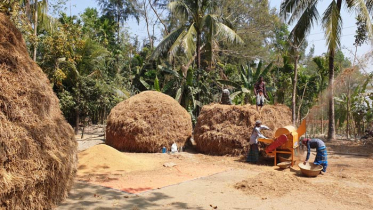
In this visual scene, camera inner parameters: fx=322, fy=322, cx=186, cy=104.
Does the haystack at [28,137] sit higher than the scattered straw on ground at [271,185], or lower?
higher

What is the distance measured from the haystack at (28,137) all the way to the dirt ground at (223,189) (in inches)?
25.2

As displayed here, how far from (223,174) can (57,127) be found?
4772mm

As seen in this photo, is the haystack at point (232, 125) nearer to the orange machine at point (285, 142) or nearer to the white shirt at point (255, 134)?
the white shirt at point (255, 134)

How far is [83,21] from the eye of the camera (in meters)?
25.0

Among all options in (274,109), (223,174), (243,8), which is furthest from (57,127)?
(243,8)

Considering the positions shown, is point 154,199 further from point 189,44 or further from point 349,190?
point 189,44

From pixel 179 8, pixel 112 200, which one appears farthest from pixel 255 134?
pixel 179 8

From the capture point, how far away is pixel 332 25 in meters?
15.6

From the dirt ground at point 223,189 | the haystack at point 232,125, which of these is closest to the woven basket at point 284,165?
the dirt ground at point 223,189

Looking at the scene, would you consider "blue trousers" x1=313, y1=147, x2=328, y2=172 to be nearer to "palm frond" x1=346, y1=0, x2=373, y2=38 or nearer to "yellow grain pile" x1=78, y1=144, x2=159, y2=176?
"yellow grain pile" x1=78, y1=144, x2=159, y2=176

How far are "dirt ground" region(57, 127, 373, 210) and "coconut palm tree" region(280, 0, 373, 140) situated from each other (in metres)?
7.31

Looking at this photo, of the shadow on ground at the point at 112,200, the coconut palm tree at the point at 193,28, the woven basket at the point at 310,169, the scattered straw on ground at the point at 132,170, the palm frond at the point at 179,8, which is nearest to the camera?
the shadow on ground at the point at 112,200

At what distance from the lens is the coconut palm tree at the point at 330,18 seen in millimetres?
15445

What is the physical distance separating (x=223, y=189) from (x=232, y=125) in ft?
16.8
